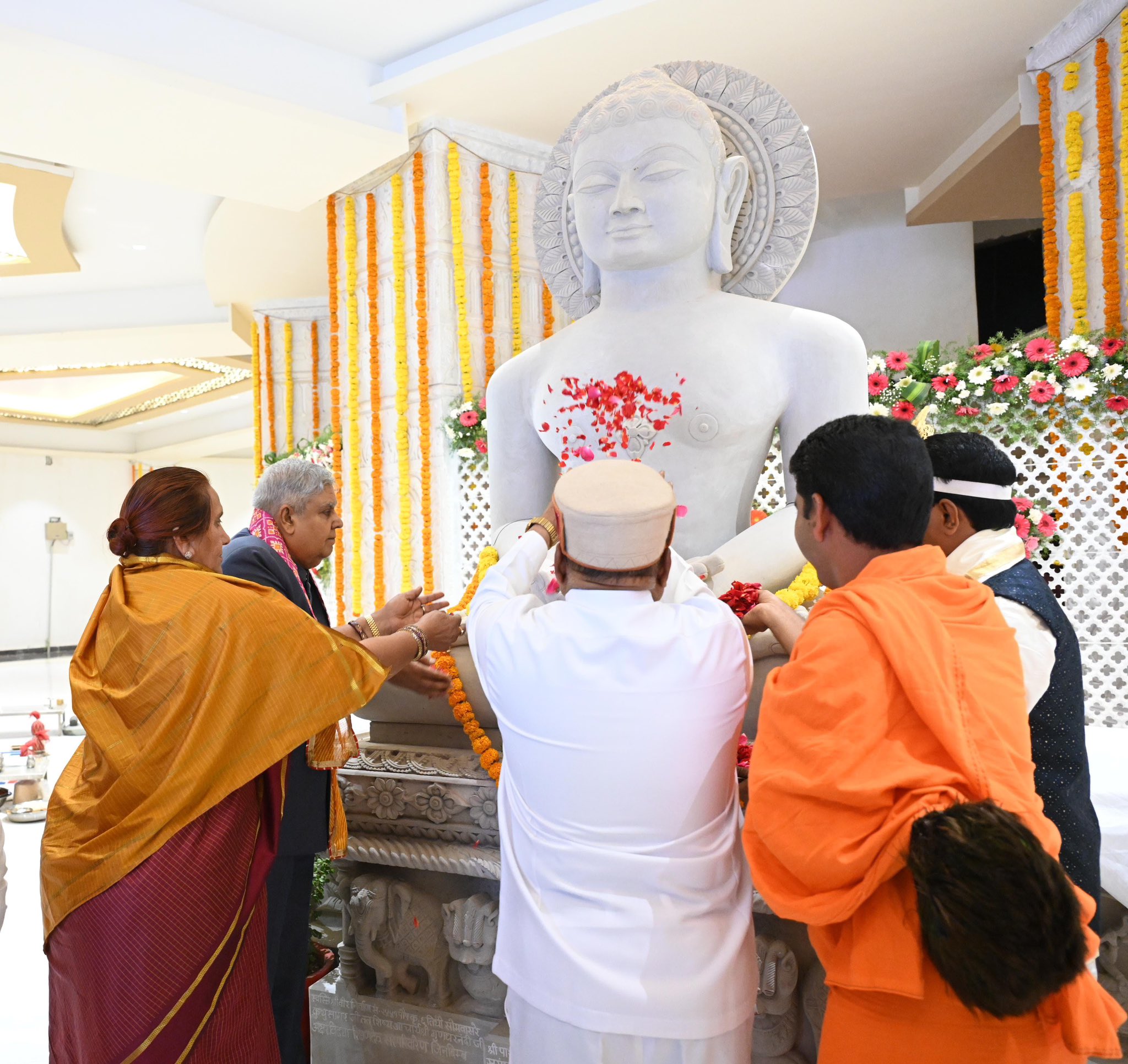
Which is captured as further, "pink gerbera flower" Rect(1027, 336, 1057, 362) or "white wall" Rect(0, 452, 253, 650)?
"white wall" Rect(0, 452, 253, 650)

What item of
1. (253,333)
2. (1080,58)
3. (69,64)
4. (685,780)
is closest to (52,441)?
(253,333)

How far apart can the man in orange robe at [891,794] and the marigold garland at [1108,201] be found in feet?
18.5

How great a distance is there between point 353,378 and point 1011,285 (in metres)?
7.02

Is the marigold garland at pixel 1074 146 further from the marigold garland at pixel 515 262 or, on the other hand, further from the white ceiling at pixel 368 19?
the marigold garland at pixel 515 262

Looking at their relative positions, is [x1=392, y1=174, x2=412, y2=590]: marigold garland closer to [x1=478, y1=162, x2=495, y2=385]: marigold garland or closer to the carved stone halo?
[x1=478, y1=162, x2=495, y2=385]: marigold garland

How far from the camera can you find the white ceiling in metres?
5.86

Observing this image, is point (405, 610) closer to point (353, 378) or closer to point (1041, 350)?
point (1041, 350)

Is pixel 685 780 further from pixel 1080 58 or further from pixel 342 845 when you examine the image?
pixel 1080 58

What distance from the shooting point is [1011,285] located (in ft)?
33.3

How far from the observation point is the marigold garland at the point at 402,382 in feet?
24.5

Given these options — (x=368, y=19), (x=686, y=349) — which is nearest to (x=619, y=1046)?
(x=686, y=349)

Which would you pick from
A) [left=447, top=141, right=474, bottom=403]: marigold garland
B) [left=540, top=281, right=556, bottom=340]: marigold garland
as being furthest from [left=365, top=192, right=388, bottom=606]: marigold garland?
[left=540, top=281, right=556, bottom=340]: marigold garland

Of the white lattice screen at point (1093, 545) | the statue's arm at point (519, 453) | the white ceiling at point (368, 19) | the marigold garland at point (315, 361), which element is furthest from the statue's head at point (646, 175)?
the marigold garland at point (315, 361)

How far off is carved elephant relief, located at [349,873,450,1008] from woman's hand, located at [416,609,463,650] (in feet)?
2.26
